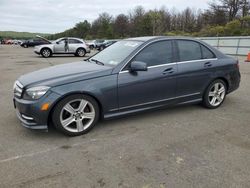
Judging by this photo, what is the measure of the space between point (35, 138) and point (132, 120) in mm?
1686

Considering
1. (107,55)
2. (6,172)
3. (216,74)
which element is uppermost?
(107,55)

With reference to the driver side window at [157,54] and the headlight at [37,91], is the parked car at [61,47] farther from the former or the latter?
the headlight at [37,91]

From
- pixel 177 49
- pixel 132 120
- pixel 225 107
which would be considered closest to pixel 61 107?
pixel 132 120

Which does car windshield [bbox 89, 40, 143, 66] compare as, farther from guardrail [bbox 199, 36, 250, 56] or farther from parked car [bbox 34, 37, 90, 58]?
guardrail [bbox 199, 36, 250, 56]

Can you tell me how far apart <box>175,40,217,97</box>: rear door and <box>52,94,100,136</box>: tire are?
1.74m

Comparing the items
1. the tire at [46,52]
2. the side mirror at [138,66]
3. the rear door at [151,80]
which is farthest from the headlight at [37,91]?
the tire at [46,52]

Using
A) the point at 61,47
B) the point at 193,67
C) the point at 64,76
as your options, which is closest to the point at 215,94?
the point at 193,67

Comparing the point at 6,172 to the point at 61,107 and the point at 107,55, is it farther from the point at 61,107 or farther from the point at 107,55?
the point at 107,55

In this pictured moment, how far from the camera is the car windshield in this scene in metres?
4.01

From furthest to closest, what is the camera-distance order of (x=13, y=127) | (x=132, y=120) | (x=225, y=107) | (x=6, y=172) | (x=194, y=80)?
1. (x=225, y=107)
2. (x=194, y=80)
3. (x=132, y=120)
4. (x=13, y=127)
5. (x=6, y=172)

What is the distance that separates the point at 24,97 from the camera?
3.45m

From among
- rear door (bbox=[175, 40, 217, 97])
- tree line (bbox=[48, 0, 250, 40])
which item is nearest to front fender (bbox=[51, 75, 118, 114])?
rear door (bbox=[175, 40, 217, 97])

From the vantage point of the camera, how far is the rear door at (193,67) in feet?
14.4

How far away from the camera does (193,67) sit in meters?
4.47
